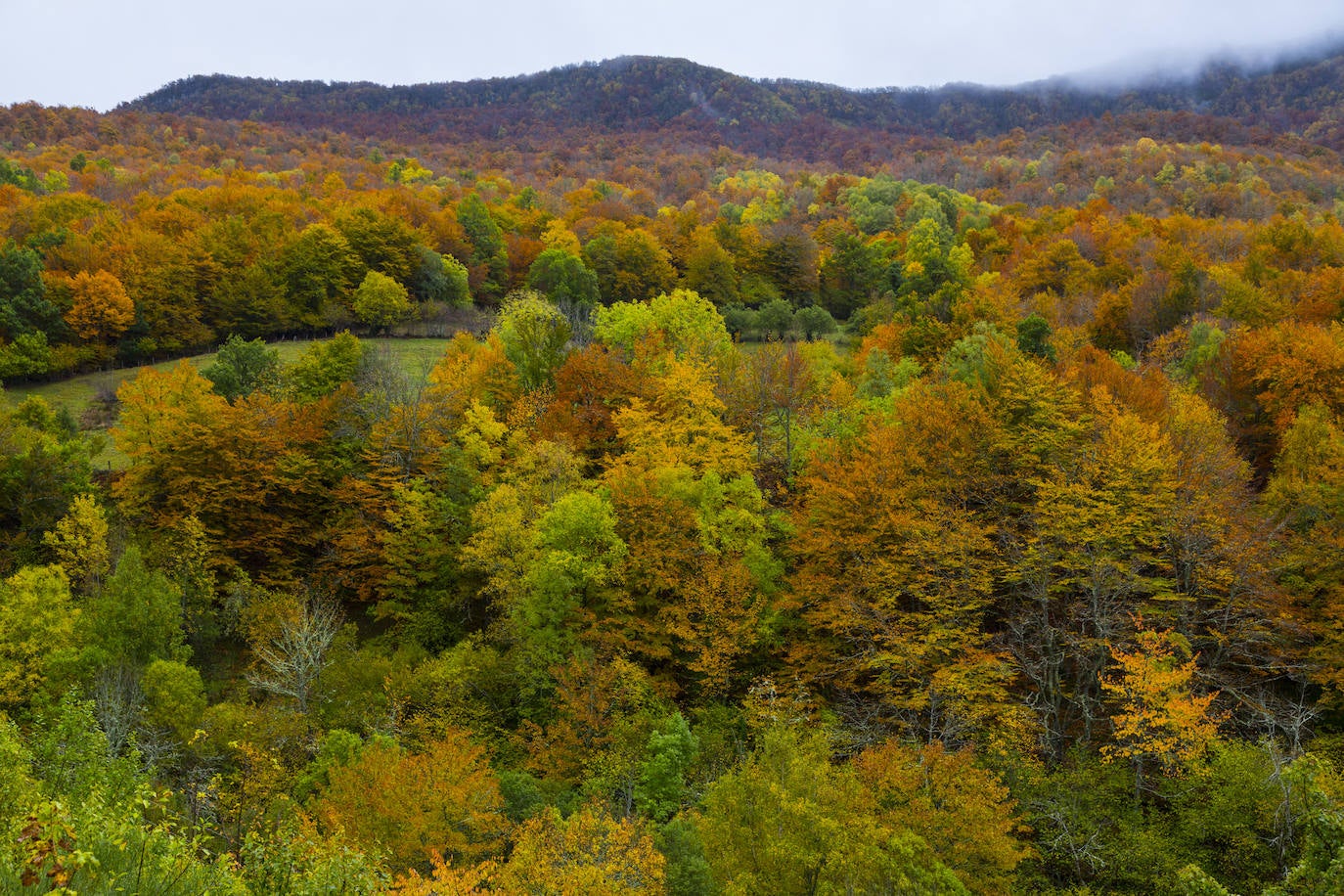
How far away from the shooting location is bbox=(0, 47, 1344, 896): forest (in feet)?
71.6

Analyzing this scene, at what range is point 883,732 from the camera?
30938 mm

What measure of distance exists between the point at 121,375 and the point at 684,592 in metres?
52.1

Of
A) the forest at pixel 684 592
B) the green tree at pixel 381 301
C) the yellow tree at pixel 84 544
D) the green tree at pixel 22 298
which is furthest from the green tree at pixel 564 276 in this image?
the yellow tree at pixel 84 544

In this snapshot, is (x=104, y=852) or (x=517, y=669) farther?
(x=517, y=669)

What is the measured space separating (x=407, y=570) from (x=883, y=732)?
22.5m

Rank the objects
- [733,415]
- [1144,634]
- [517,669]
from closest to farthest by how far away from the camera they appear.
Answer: [1144,634] < [517,669] < [733,415]

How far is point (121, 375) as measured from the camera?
6400cm

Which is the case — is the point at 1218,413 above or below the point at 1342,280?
below

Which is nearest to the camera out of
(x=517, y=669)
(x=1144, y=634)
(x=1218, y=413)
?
(x=1144, y=634)

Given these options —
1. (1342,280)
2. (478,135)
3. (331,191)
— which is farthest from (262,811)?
(478,135)

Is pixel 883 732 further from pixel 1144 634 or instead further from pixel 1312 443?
pixel 1312 443

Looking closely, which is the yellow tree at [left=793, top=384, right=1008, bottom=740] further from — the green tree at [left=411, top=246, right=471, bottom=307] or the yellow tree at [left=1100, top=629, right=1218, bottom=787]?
the green tree at [left=411, top=246, right=471, bottom=307]

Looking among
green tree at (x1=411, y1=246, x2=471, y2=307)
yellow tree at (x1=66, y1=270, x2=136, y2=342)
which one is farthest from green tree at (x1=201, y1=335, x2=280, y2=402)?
green tree at (x1=411, y1=246, x2=471, y2=307)

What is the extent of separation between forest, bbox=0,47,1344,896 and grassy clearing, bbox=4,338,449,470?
3.34ft
